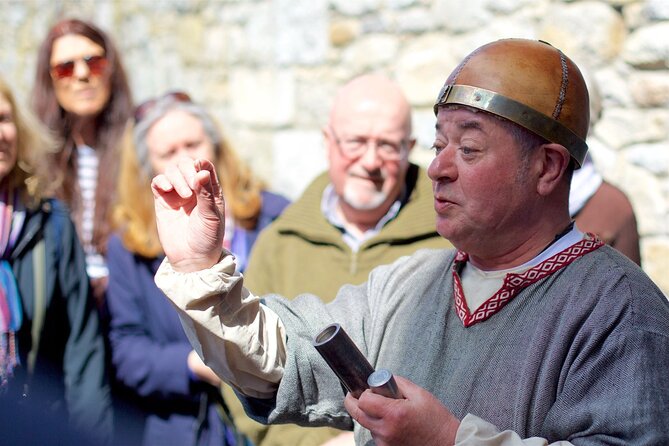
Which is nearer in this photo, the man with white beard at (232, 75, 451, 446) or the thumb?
the thumb

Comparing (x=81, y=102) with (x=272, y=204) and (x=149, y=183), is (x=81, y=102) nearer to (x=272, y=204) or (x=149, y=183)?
(x=149, y=183)

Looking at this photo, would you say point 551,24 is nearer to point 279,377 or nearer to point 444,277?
point 444,277

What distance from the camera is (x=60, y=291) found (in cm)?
330

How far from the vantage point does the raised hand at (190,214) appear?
1822 millimetres

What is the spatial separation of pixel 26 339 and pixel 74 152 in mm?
1190

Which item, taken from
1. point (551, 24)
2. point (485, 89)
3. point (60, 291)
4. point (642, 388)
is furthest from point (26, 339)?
point (551, 24)

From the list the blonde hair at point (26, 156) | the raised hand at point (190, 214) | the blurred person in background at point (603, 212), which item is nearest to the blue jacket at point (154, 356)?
the blonde hair at point (26, 156)

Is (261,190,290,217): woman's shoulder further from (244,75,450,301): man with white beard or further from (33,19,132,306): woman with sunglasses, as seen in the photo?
(33,19,132,306): woman with sunglasses

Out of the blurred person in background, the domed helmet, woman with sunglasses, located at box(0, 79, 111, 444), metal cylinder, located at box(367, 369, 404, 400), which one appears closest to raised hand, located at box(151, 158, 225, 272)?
metal cylinder, located at box(367, 369, 404, 400)

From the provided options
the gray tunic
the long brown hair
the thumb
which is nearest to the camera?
the gray tunic

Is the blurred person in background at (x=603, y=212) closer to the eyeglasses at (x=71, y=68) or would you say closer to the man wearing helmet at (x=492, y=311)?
the man wearing helmet at (x=492, y=311)

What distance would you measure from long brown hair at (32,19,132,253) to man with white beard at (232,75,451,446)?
3.80 ft

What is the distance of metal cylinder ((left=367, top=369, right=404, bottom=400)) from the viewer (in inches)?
67.1

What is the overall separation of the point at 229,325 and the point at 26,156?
68.8 inches
